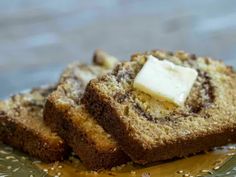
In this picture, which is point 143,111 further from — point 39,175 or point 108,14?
point 108,14

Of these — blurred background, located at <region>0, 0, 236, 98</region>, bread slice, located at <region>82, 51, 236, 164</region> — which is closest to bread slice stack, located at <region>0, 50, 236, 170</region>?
bread slice, located at <region>82, 51, 236, 164</region>

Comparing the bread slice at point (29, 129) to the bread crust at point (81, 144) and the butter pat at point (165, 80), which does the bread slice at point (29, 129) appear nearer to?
the bread crust at point (81, 144)

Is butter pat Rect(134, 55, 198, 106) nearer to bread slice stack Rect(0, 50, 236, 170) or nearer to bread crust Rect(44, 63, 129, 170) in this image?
bread slice stack Rect(0, 50, 236, 170)

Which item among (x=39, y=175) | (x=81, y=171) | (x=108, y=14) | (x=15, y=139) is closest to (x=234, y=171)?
(x=81, y=171)

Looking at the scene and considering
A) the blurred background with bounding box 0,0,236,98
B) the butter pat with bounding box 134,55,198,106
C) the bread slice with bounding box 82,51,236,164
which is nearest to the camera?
the bread slice with bounding box 82,51,236,164

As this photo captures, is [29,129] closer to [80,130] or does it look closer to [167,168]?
[80,130]

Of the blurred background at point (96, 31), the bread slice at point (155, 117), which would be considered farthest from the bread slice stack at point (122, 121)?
the blurred background at point (96, 31)
